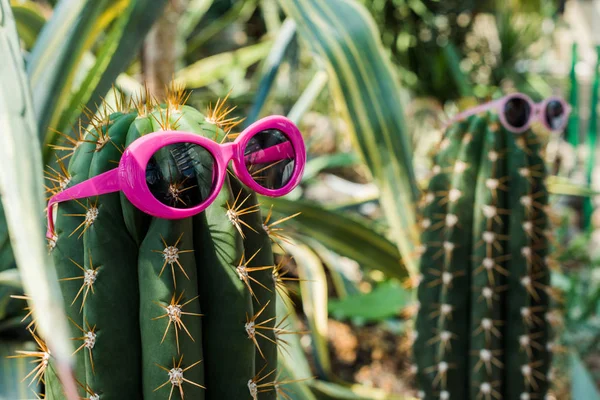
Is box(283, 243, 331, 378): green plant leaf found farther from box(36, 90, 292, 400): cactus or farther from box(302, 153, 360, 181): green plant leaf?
box(36, 90, 292, 400): cactus

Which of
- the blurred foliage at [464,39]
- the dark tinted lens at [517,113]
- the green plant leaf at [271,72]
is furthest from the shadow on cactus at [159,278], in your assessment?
the blurred foliage at [464,39]

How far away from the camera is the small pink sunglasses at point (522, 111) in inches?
39.0

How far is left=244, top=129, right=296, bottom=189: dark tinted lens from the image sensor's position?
0.56 meters

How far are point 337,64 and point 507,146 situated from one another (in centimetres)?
36

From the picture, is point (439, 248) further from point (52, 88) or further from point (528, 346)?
point (52, 88)

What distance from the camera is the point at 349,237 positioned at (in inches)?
58.8

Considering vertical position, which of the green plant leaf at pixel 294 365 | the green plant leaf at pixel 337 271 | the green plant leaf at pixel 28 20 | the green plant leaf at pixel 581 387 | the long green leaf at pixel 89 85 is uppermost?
the green plant leaf at pixel 28 20

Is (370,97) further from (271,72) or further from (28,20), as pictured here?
(28,20)

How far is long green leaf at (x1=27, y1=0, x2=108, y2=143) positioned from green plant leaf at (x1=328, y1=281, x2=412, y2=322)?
1000mm

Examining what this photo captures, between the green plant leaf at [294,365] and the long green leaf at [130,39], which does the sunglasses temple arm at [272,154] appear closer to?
the green plant leaf at [294,365]

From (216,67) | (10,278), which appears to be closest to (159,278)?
(10,278)

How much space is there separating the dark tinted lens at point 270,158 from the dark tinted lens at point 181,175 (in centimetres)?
5

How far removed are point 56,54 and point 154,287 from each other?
570 mm

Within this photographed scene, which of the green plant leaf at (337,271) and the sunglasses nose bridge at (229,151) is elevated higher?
the sunglasses nose bridge at (229,151)
